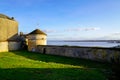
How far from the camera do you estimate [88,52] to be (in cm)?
2656

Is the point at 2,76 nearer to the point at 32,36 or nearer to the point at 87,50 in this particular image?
the point at 87,50

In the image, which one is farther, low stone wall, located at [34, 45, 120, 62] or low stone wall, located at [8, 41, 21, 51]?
low stone wall, located at [8, 41, 21, 51]

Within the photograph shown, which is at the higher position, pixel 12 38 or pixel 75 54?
pixel 12 38

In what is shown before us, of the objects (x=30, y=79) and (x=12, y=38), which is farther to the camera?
(x=12, y=38)

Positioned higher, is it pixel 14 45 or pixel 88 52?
pixel 14 45

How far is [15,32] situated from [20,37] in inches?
89.5

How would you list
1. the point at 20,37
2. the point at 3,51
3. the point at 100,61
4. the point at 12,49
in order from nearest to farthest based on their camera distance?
1. the point at 100,61
2. the point at 3,51
3. the point at 12,49
4. the point at 20,37

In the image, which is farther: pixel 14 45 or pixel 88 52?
pixel 14 45

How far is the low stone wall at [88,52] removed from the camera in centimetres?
→ 2247

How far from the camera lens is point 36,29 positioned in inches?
1604

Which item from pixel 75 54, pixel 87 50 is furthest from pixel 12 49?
pixel 87 50

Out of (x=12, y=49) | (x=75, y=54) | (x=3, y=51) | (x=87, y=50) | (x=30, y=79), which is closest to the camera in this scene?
(x=30, y=79)

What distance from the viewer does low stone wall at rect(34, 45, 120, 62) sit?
2247 cm

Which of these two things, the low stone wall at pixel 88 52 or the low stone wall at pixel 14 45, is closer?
the low stone wall at pixel 88 52
